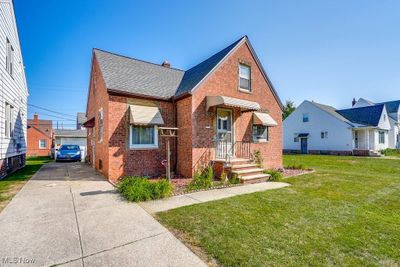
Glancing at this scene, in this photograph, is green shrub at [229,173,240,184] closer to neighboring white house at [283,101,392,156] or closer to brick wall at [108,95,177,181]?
brick wall at [108,95,177,181]

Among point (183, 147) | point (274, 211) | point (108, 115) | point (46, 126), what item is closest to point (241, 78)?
point (183, 147)

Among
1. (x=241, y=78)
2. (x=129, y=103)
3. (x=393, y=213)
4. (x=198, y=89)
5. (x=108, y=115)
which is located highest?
(x=241, y=78)

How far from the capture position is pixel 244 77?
40.9 ft

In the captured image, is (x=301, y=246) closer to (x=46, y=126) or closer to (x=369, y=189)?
(x=369, y=189)

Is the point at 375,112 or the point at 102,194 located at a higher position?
the point at 375,112

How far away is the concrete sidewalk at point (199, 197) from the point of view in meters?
5.89

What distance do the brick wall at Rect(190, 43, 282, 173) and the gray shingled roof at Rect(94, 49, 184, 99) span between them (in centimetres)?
215

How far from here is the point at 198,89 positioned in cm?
1021

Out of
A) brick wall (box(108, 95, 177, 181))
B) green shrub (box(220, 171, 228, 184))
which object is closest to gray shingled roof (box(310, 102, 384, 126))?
green shrub (box(220, 171, 228, 184))

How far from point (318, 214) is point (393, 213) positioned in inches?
84.0

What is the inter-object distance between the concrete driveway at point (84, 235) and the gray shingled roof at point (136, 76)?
551cm

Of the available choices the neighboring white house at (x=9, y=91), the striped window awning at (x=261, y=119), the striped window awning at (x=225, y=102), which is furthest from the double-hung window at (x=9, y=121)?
the striped window awning at (x=261, y=119)

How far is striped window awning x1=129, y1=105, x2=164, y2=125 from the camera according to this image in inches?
373

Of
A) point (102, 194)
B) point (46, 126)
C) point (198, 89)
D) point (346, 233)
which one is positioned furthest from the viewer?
point (46, 126)
